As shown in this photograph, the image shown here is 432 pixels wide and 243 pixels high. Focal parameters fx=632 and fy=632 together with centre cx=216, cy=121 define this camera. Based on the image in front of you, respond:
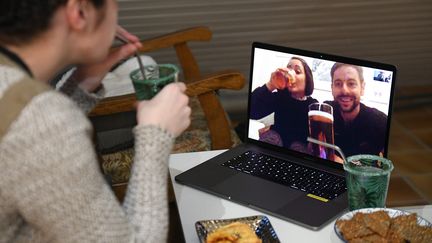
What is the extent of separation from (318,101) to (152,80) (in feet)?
1.55

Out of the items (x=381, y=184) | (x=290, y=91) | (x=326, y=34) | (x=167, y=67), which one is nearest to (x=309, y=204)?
(x=381, y=184)

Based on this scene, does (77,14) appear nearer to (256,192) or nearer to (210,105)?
(256,192)

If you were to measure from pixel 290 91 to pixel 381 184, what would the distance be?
1.19 ft

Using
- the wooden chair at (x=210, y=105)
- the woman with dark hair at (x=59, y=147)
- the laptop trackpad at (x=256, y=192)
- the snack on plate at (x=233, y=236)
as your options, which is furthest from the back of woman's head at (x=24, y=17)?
the wooden chair at (x=210, y=105)

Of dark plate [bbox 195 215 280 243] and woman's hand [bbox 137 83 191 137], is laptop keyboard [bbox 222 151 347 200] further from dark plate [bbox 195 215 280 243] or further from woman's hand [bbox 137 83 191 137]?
woman's hand [bbox 137 83 191 137]

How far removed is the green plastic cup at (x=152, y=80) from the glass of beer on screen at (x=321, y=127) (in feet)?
1.37

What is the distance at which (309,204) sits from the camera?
1381mm

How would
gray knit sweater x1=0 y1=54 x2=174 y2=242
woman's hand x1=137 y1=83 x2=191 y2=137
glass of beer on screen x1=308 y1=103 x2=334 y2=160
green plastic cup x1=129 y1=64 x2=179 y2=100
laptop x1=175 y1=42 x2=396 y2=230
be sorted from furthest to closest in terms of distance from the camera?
glass of beer on screen x1=308 y1=103 x2=334 y2=160 < laptop x1=175 y1=42 x2=396 y2=230 < green plastic cup x1=129 y1=64 x2=179 y2=100 < woman's hand x1=137 y1=83 x2=191 y2=137 < gray knit sweater x1=0 y1=54 x2=174 y2=242

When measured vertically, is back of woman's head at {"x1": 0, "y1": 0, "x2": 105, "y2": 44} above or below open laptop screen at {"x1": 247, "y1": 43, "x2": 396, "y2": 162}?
above

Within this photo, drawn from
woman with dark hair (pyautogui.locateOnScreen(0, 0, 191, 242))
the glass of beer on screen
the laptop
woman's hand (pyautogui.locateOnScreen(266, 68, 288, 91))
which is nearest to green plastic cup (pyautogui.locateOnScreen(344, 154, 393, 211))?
the laptop

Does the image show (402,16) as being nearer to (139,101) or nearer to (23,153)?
(139,101)

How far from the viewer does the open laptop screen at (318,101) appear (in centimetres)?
144

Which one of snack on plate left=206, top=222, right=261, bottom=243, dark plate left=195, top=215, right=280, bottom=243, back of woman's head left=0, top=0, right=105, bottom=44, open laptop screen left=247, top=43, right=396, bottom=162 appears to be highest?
back of woman's head left=0, top=0, right=105, bottom=44

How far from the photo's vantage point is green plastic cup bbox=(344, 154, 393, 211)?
1297 mm
